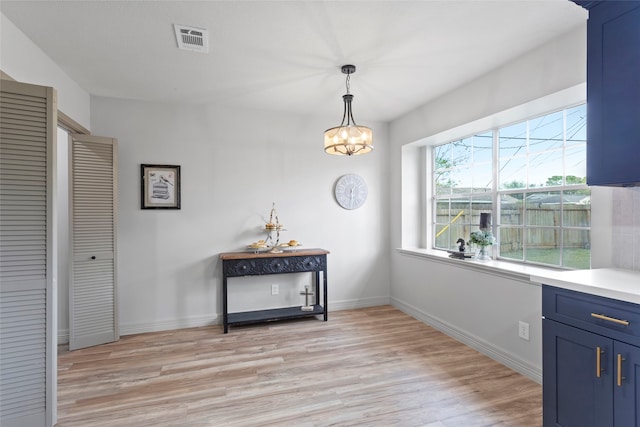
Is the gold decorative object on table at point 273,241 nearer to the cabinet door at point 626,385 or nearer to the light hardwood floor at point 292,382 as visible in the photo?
the light hardwood floor at point 292,382

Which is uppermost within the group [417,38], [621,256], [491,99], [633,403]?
[417,38]

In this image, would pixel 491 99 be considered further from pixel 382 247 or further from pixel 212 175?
pixel 212 175

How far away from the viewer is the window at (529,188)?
253 cm

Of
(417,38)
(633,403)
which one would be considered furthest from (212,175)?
(633,403)

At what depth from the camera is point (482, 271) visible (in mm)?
3006

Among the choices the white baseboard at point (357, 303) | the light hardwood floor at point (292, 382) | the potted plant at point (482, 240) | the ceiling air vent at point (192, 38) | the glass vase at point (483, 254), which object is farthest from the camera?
the white baseboard at point (357, 303)

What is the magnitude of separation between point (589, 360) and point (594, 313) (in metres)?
0.24

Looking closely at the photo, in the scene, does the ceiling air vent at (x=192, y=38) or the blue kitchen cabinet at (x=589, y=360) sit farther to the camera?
the ceiling air vent at (x=192, y=38)

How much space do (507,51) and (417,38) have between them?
31.0 inches

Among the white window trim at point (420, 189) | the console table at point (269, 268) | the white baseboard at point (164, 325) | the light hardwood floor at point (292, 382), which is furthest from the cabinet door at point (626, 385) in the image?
the white baseboard at point (164, 325)

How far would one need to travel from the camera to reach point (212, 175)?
3.86 m

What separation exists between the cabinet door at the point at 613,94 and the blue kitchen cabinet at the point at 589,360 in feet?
2.31

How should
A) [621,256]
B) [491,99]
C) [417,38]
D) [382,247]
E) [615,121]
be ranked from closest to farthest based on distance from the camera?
1. [615,121]
2. [621,256]
3. [417,38]
4. [491,99]
5. [382,247]

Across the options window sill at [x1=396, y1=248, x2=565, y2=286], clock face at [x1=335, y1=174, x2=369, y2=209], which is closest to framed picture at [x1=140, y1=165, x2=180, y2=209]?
clock face at [x1=335, y1=174, x2=369, y2=209]
